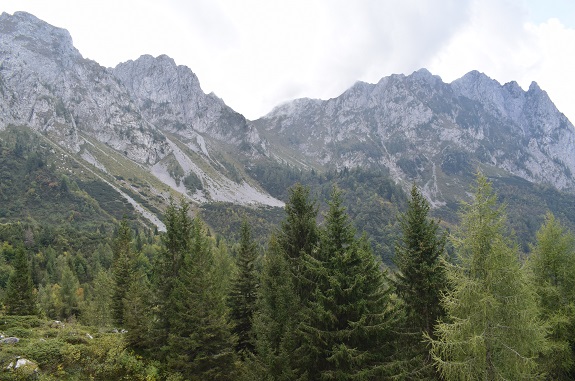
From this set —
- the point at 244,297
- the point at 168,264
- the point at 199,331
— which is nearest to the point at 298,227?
the point at 199,331

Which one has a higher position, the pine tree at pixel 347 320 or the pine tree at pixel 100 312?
the pine tree at pixel 347 320

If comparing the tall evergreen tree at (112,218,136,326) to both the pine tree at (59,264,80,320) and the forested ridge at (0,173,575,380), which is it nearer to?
the forested ridge at (0,173,575,380)

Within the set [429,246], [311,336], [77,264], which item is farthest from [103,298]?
[429,246]

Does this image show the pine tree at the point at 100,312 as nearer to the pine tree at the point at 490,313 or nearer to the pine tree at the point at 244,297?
the pine tree at the point at 244,297

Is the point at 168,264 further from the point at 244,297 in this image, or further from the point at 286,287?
the point at 286,287

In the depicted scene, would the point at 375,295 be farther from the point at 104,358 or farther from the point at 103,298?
the point at 103,298

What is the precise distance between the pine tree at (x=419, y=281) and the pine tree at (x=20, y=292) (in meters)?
40.6

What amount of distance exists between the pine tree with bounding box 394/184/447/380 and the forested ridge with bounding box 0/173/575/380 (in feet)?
0.21

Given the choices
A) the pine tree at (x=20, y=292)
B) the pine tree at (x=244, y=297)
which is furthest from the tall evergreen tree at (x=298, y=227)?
the pine tree at (x=20, y=292)

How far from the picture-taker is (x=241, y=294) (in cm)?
2811

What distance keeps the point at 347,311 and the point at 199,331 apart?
33.5 ft

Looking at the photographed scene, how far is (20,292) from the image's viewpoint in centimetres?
3906

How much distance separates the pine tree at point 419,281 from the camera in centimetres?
1706

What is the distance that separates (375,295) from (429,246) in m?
3.72
